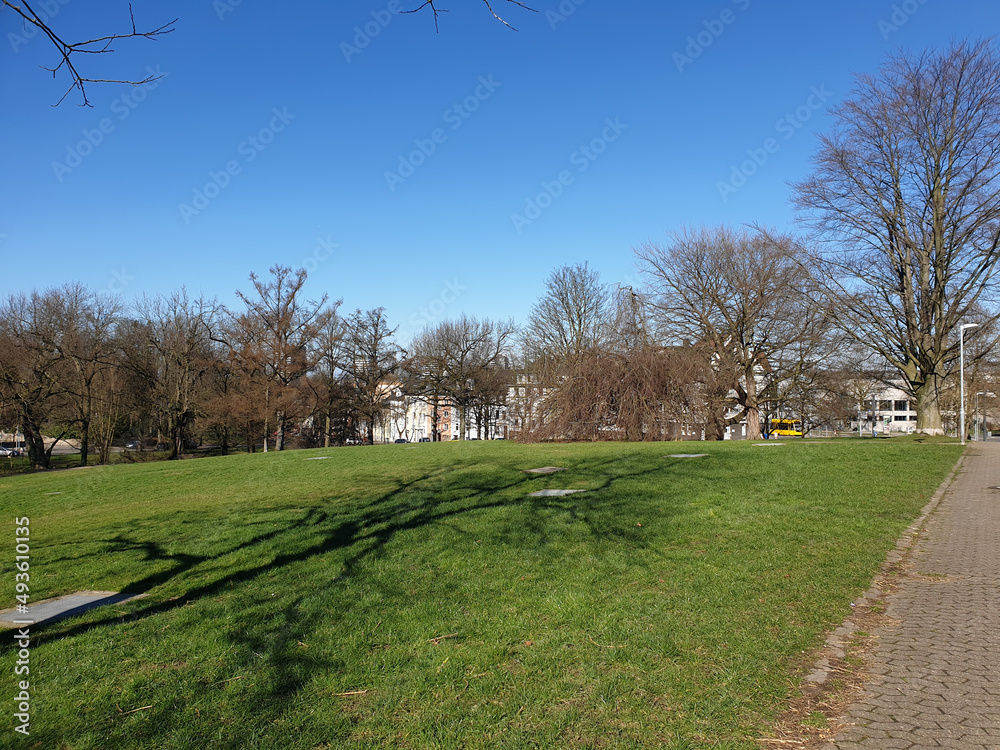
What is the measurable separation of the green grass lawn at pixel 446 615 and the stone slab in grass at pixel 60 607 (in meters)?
0.20

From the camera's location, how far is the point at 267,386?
119ft

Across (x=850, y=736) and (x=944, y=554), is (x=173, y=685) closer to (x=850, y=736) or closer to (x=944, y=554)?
(x=850, y=736)

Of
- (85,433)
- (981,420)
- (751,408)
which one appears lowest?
(981,420)

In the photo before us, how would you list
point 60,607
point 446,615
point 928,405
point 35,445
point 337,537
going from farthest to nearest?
1. point 35,445
2. point 928,405
3. point 337,537
4. point 60,607
5. point 446,615

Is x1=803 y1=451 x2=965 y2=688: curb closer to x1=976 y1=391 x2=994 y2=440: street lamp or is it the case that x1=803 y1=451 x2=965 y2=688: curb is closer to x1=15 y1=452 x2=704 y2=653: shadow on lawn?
x1=15 y1=452 x2=704 y2=653: shadow on lawn

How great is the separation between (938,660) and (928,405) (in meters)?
27.2

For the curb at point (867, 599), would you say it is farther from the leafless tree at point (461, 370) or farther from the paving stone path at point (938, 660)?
the leafless tree at point (461, 370)

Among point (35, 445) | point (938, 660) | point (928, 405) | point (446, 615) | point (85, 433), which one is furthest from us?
point (85, 433)

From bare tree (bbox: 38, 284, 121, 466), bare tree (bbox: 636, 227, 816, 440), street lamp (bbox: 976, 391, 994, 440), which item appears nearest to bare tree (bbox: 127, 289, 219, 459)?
bare tree (bbox: 38, 284, 121, 466)

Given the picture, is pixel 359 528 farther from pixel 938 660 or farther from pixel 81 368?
pixel 81 368

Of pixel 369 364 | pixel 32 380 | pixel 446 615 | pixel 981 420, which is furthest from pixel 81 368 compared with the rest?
pixel 981 420

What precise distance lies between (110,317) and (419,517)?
40310mm

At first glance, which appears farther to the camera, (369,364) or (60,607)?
(369,364)

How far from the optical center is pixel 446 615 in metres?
4.37
